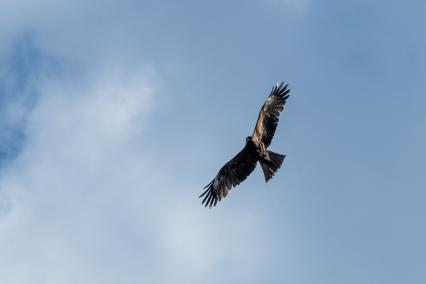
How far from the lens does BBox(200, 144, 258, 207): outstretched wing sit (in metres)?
32.8

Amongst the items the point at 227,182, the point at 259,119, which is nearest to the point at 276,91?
the point at 259,119

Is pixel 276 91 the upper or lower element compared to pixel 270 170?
upper

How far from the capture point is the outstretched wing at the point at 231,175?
3281 cm

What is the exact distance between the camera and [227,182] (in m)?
33.7

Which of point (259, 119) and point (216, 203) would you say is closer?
point (259, 119)

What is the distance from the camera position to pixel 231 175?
3356 centimetres

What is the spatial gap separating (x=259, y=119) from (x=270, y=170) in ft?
6.00

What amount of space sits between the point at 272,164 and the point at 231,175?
195 cm

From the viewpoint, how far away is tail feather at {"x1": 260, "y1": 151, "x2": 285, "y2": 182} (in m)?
32.0

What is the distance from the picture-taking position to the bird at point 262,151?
104 feet

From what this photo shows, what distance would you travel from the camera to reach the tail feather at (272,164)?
105 ft

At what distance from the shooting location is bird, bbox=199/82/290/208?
31.8m

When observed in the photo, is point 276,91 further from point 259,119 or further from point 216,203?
point 216,203

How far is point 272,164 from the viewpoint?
3219cm
